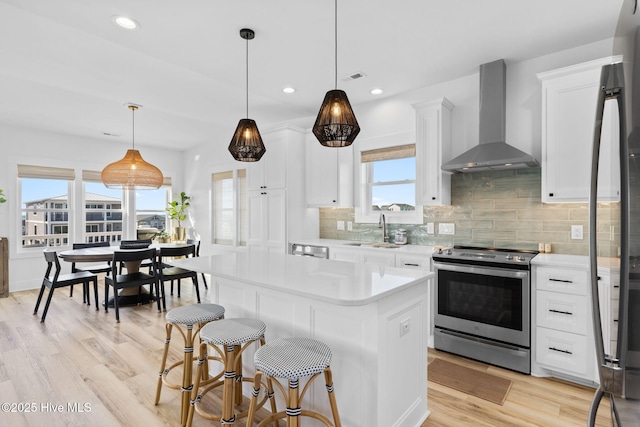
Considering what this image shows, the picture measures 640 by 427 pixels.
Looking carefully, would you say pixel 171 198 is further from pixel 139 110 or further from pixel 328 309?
pixel 328 309

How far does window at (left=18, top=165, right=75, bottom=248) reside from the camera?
544cm

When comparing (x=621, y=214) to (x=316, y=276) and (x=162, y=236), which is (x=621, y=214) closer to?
(x=316, y=276)

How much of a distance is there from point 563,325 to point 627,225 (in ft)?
7.45

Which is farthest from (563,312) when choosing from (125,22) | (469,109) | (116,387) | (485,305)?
(125,22)

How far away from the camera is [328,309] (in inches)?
72.1

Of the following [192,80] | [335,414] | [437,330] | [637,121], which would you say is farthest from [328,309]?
[192,80]

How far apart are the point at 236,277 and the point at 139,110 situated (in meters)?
3.89

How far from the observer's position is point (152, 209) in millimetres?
7039

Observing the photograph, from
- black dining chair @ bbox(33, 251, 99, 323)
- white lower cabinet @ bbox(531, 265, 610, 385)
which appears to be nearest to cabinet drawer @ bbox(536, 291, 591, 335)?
white lower cabinet @ bbox(531, 265, 610, 385)

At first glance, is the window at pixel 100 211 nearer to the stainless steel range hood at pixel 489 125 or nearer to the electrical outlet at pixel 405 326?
the stainless steel range hood at pixel 489 125

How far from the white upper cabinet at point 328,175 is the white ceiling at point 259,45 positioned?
26.2 inches

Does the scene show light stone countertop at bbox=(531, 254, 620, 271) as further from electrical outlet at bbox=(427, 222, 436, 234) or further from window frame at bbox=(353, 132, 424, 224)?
window frame at bbox=(353, 132, 424, 224)

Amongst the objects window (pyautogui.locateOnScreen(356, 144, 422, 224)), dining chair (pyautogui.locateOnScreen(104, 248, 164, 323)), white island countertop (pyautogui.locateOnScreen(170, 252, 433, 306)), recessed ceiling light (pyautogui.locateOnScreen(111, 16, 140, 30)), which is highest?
recessed ceiling light (pyautogui.locateOnScreen(111, 16, 140, 30))

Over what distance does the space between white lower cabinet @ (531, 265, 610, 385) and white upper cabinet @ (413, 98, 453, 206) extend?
1153mm
